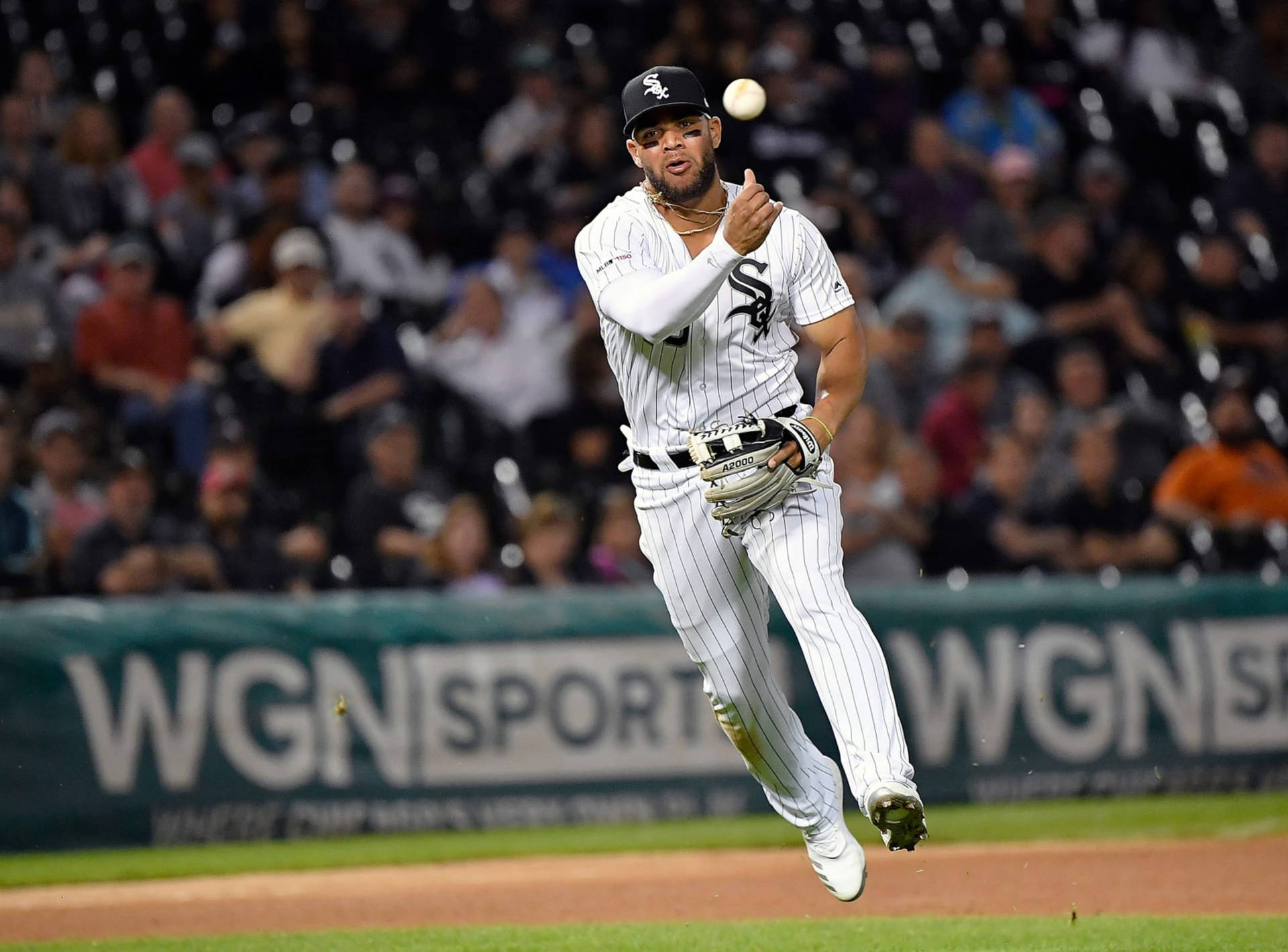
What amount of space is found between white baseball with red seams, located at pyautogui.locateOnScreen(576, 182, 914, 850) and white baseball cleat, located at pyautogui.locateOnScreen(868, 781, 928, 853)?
27 cm

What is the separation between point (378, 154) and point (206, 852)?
4.93 m

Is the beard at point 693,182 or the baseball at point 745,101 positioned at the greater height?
the baseball at point 745,101

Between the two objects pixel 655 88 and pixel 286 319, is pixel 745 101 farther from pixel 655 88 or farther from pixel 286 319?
Answer: pixel 286 319

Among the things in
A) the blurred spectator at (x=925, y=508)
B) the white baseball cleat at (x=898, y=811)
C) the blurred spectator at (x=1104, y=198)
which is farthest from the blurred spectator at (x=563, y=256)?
the white baseball cleat at (x=898, y=811)

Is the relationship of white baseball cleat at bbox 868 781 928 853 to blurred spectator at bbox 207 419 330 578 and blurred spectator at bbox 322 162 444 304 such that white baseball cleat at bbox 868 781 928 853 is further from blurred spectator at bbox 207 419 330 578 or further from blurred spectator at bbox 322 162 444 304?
blurred spectator at bbox 322 162 444 304

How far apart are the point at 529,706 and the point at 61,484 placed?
2.66 meters

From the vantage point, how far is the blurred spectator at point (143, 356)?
9.47 metres

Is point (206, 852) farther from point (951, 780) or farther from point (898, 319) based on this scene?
point (898, 319)

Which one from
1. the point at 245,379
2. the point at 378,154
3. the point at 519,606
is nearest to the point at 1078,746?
the point at 519,606

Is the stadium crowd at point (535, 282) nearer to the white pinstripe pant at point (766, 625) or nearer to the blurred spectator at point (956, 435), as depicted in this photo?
the blurred spectator at point (956, 435)

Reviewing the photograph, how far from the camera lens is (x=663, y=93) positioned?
4.85 metres

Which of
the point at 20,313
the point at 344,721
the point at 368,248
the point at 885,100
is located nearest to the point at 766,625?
the point at 344,721

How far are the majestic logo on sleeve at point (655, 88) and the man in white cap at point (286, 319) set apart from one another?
5152 millimetres

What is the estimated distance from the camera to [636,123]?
16.3ft
